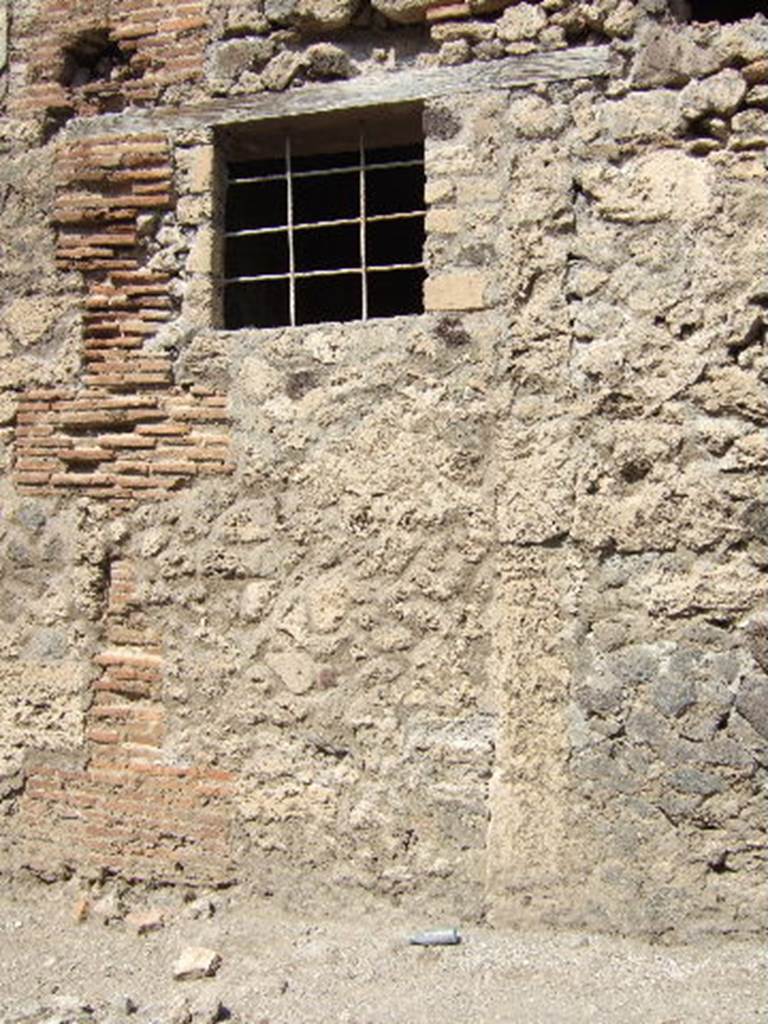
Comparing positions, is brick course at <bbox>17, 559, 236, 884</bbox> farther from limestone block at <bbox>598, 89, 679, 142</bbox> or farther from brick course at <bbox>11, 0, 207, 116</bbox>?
limestone block at <bbox>598, 89, 679, 142</bbox>

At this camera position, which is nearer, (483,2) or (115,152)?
(483,2)

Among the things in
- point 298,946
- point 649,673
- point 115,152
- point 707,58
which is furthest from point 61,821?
point 707,58

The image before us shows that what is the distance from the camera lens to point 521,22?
4105mm

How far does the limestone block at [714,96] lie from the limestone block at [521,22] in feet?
1.93

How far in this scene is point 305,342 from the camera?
4277 mm

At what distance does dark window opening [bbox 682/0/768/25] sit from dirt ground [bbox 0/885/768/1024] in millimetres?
3790

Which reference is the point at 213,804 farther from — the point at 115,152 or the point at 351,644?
the point at 115,152

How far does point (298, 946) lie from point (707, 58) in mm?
3443

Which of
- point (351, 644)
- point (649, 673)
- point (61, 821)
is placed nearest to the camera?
point (649, 673)

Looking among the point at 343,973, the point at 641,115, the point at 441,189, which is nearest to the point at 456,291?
the point at 441,189

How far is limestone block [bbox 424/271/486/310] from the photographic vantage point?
413cm

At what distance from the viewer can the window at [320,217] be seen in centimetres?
448

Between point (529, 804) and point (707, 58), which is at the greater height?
point (707, 58)

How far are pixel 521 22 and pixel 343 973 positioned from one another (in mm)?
3420
